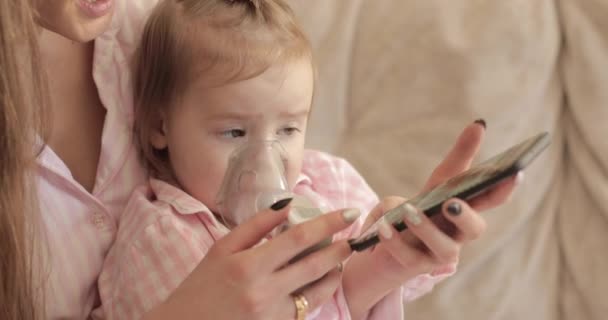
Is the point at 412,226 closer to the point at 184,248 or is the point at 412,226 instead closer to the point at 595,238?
the point at 184,248

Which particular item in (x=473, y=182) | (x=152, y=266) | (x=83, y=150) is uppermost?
(x=473, y=182)

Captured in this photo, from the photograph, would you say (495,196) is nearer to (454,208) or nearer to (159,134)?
(454,208)

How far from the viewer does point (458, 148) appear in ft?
2.91

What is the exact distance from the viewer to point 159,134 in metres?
1.11

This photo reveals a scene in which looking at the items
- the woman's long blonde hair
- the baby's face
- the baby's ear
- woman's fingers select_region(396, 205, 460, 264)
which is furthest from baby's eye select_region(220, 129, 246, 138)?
woman's fingers select_region(396, 205, 460, 264)

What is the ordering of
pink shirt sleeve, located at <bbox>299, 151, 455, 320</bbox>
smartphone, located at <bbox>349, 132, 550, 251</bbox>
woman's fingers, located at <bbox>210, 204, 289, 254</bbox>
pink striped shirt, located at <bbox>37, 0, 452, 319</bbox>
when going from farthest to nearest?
pink shirt sleeve, located at <bbox>299, 151, 455, 320</bbox>
pink striped shirt, located at <bbox>37, 0, 452, 319</bbox>
woman's fingers, located at <bbox>210, 204, 289, 254</bbox>
smartphone, located at <bbox>349, 132, 550, 251</bbox>

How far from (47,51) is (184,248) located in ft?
1.08

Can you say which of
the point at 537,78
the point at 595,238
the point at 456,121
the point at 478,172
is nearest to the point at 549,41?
the point at 537,78

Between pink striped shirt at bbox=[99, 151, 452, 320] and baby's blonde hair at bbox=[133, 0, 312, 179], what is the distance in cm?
11

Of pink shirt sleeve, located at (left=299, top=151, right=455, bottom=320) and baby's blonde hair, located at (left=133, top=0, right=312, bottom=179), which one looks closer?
baby's blonde hair, located at (left=133, top=0, right=312, bottom=179)

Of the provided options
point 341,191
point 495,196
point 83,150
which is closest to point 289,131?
point 341,191

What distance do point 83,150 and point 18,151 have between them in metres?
0.22

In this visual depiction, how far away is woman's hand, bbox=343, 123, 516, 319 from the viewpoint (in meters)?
0.73

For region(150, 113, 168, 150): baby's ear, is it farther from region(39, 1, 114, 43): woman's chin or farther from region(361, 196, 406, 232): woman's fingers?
region(361, 196, 406, 232): woman's fingers
